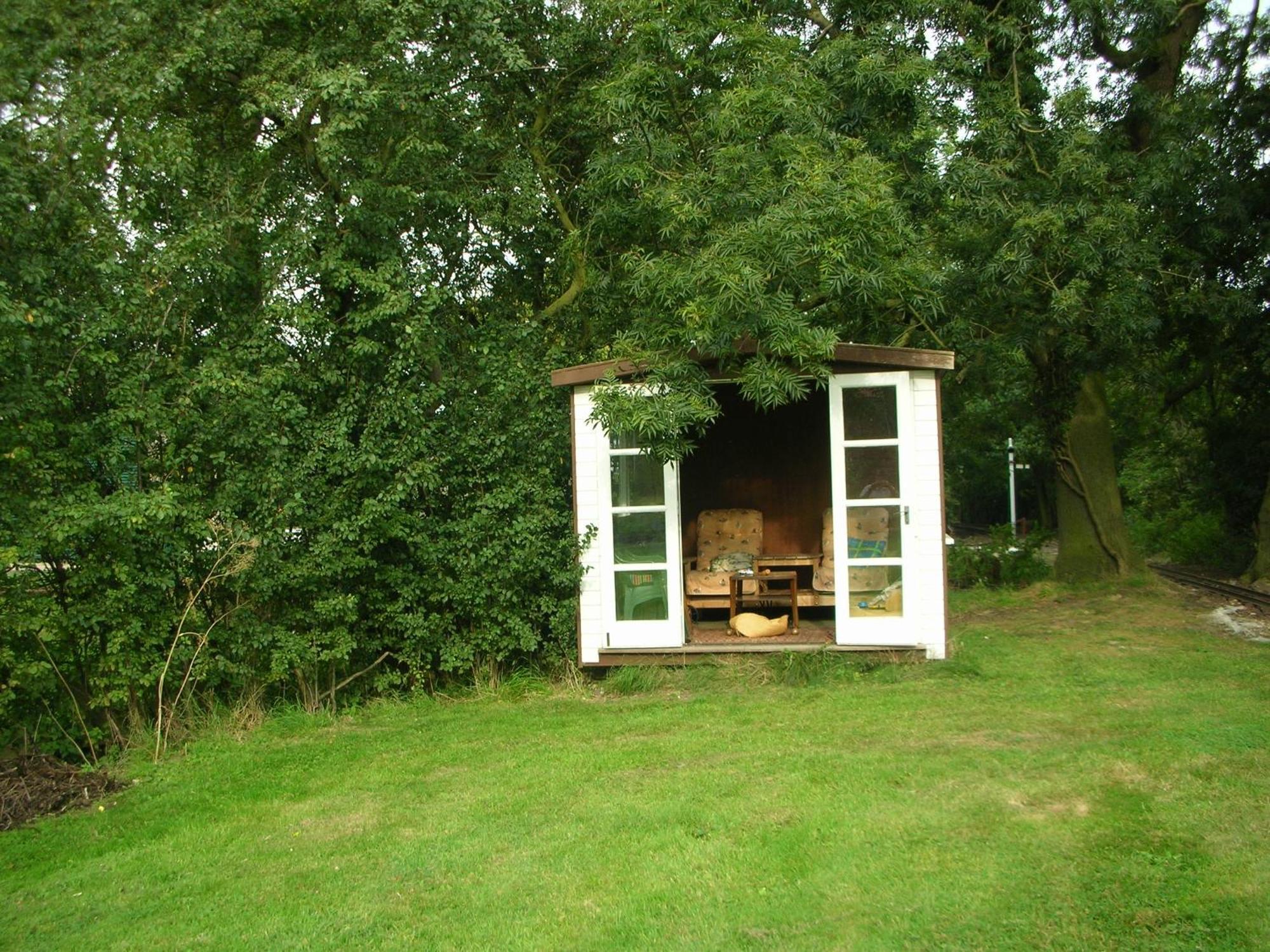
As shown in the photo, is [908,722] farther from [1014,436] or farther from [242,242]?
[1014,436]

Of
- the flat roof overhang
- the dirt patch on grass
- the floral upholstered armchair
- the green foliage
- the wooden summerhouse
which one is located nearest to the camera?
the dirt patch on grass

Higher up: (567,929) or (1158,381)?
(1158,381)

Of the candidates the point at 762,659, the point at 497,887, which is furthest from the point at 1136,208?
the point at 497,887

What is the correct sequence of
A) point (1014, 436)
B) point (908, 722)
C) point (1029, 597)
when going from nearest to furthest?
point (908, 722) < point (1029, 597) < point (1014, 436)

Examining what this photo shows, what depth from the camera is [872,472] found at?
812cm

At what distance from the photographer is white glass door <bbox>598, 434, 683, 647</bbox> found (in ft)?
27.4

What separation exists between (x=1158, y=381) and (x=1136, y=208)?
3.70m

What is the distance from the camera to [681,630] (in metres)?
8.38

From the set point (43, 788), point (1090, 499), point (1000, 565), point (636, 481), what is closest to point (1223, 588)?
point (1090, 499)

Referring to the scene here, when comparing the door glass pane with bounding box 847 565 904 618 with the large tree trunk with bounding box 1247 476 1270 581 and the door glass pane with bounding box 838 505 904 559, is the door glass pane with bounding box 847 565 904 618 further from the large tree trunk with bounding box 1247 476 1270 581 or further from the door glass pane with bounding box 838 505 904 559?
the large tree trunk with bounding box 1247 476 1270 581

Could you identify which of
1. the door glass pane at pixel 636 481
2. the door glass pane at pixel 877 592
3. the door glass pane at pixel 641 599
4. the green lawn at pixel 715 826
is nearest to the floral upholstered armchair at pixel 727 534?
the door glass pane at pixel 641 599

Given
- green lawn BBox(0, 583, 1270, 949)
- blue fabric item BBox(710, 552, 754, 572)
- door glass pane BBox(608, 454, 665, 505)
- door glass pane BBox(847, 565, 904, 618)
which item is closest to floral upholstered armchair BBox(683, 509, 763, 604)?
blue fabric item BBox(710, 552, 754, 572)

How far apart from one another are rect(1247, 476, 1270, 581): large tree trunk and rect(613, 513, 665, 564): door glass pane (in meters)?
A: 8.16

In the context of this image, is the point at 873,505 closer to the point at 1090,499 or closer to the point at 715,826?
the point at 715,826
